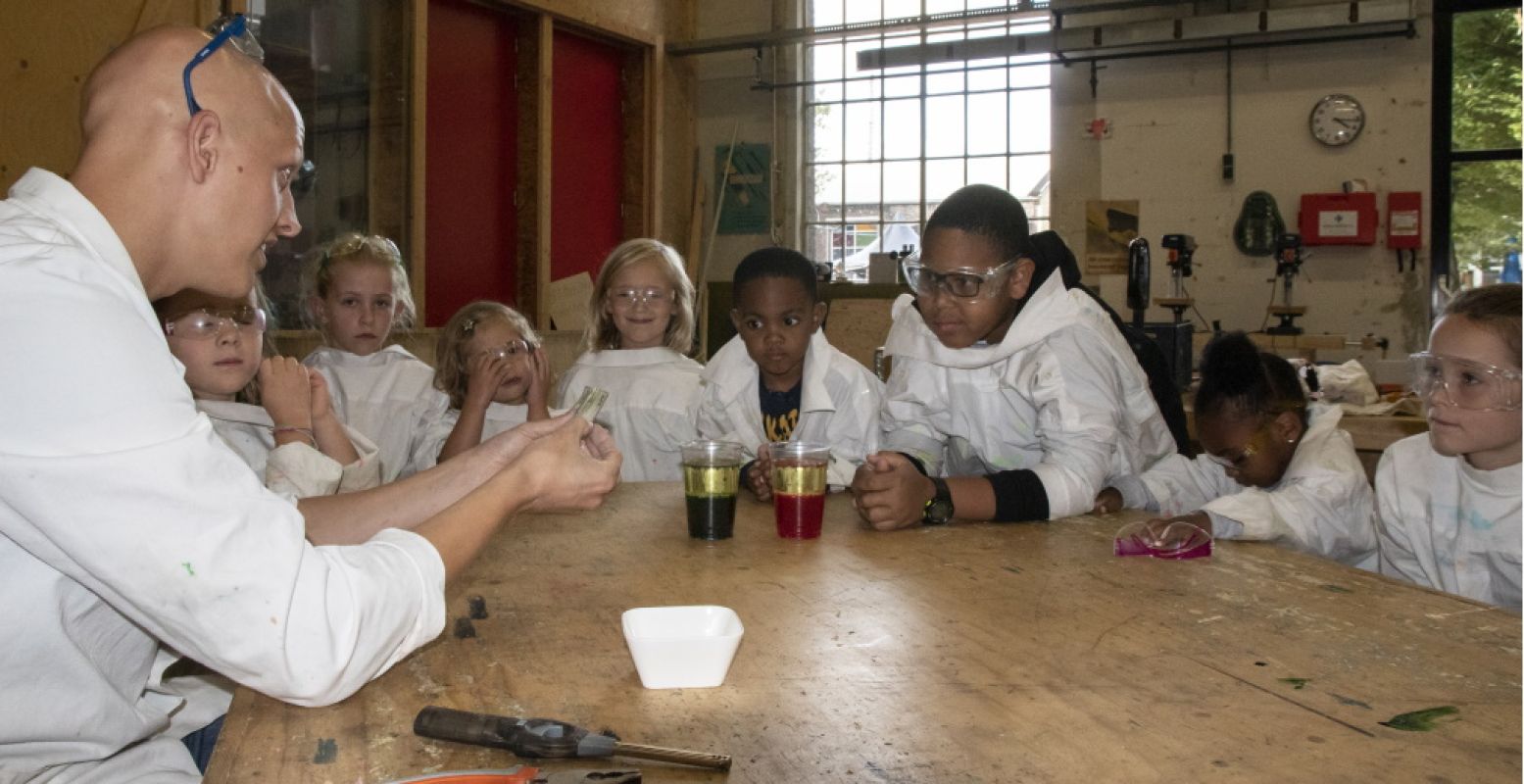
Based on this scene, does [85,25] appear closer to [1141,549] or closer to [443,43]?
[443,43]

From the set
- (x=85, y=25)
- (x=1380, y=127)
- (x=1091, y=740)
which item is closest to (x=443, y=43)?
(x=85, y=25)

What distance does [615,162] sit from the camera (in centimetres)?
881

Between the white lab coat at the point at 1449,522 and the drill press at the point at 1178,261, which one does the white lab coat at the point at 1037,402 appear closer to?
the white lab coat at the point at 1449,522

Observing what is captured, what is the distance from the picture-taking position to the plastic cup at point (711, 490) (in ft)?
6.93

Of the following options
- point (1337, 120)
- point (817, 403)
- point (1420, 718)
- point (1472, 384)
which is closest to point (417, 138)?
point (817, 403)

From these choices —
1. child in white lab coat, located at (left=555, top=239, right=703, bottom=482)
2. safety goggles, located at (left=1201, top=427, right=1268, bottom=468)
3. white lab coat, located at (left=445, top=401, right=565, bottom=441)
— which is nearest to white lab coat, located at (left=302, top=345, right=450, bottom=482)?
white lab coat, located at (left=445, top=401, right=565, bottom=441)

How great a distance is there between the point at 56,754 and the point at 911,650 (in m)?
0.96

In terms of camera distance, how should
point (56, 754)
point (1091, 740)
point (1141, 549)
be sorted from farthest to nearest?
point (1141, 549) → point (56, 754) → point (1091, 740)

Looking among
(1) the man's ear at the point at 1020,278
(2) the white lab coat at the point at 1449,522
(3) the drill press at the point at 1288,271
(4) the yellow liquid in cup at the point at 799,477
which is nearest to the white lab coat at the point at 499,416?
(1) the man's ear at the point at 1020,278

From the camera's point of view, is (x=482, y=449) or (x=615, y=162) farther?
(x=615, y=162)

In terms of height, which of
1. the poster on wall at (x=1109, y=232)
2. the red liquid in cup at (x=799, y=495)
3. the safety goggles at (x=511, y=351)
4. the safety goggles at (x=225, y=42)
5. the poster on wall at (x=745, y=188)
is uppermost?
the poster on wall at (x=745, y=188)

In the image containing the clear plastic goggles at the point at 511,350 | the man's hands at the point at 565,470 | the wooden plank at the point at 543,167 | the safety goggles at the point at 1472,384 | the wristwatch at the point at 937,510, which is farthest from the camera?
the wooden plank at the point at 543,167

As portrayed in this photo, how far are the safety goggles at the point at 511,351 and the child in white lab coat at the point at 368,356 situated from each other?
37cm

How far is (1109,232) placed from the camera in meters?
8.78
